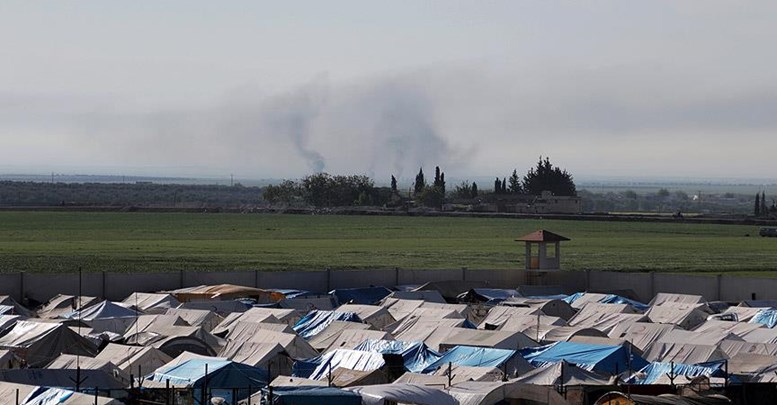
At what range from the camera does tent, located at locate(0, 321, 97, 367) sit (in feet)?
99.3

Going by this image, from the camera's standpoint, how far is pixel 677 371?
89.8ft

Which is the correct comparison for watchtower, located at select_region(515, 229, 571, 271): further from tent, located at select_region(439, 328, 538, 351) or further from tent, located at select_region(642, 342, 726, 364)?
tent, located at select_region(642, 342, 726, 364)

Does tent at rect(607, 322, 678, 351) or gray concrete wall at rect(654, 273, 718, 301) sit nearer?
tent at rect(607, 322, 678, 351)

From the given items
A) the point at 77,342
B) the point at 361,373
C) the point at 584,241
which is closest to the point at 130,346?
the point at 77,342

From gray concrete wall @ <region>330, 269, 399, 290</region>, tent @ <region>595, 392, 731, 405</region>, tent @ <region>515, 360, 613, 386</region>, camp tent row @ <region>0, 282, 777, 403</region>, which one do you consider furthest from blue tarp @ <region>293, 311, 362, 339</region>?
tent @ <region>595, 392, 731, 405</region>

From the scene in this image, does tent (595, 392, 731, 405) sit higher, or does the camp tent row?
tent (595, 392, 731, 405)

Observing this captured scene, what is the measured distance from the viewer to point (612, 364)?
93.6 feet

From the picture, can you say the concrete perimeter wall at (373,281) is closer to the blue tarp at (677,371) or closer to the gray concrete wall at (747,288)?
the gray concrete wall at (747,288)

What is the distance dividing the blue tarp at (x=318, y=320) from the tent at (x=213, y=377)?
9.22m

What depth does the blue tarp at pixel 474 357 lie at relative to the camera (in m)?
27.5

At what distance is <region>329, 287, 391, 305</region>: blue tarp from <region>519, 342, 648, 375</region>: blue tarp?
15942 millimetres

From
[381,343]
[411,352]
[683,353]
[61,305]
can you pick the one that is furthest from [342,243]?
[411,352]

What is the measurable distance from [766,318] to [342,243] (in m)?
59.4

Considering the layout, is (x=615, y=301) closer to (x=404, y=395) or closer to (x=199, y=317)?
(x=199, y=317)
